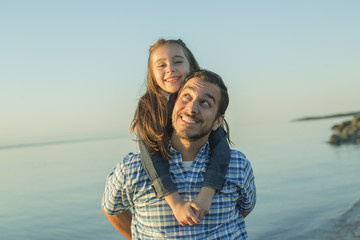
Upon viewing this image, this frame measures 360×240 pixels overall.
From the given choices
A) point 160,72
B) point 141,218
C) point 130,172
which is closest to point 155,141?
point 130,172

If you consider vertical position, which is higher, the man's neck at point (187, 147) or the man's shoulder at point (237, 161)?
the man's neck at point (187, 147)

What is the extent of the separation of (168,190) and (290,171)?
12101 millimetres

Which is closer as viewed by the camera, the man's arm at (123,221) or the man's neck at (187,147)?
the man's neck at (187,147)

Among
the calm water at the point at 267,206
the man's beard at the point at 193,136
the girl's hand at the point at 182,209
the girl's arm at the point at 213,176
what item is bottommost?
the calm water at the point at 267,206

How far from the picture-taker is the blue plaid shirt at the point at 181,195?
7.38 ft

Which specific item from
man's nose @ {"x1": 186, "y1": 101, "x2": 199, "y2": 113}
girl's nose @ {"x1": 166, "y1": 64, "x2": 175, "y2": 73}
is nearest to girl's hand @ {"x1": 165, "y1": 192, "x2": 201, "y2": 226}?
man's nose @ {"x1": 186, "y1": 101, "x2": 199, "y2": 113}

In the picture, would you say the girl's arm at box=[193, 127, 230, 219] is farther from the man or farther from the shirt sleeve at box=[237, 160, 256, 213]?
the shirt sleeve at box=[237, 160, 256, 213]

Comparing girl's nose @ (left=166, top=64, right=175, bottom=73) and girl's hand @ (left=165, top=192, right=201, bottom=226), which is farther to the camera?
girl's nose @ (left=166, top=64, right=175, bottom=73)

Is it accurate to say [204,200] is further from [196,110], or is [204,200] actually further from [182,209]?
[196,110]

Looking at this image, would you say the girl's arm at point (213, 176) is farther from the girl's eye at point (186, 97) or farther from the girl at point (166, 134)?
the girl's eye at point (186, 97)

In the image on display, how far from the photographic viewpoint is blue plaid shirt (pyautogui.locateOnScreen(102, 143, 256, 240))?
7.38 feet

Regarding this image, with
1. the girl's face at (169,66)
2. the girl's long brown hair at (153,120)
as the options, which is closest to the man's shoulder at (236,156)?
the girl's long brown hair at (153,120)

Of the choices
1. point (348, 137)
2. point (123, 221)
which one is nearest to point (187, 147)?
point (123, 221)

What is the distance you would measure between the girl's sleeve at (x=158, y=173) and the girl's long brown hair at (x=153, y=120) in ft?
0.20
